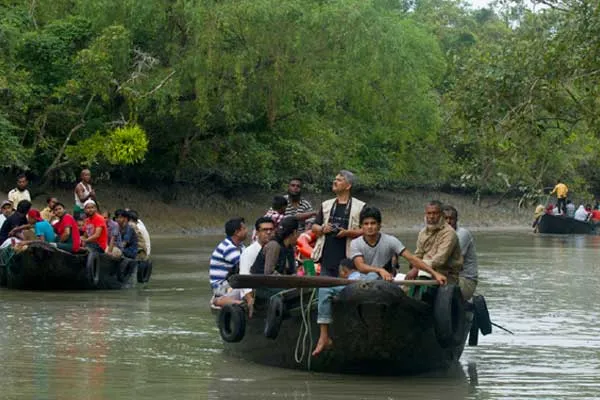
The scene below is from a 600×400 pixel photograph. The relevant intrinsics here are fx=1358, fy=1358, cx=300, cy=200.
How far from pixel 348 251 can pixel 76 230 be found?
7878 mm

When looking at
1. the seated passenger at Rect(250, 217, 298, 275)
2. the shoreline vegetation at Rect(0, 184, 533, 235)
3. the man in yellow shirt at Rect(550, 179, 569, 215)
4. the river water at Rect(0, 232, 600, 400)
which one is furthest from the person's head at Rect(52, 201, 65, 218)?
the man in yellow shirt at Rect(550, 179, 569, 215)

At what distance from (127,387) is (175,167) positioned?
95.4 ft

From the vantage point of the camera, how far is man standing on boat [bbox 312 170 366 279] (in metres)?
12.0

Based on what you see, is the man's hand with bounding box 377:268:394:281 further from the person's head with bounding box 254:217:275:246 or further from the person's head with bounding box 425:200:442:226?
the person's head with bounding box 254:217:275:246

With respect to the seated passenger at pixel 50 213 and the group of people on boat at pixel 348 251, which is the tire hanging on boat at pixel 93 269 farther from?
the group of people on boat at pixel 348 251

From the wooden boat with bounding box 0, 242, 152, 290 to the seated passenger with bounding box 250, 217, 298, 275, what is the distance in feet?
24.3

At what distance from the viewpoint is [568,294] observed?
20.5 metres

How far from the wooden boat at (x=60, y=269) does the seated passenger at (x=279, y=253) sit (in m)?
7.40

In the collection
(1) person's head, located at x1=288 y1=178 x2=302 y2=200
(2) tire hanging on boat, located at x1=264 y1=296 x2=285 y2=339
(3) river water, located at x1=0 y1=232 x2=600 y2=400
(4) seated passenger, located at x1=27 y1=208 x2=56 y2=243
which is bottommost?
(3) river water, located at x1=0 y1=232 x2=600 y2=400

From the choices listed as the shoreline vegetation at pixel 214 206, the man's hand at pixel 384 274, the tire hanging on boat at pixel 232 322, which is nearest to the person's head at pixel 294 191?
the tire hanging on boat at pixel 232 322

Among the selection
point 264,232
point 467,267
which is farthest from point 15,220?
point 467,267

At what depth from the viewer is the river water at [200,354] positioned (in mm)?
10758

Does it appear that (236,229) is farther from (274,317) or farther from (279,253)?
(274,317)

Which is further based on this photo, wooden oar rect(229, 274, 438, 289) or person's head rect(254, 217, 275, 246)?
person's head rect(254, 217, 275, 246)
